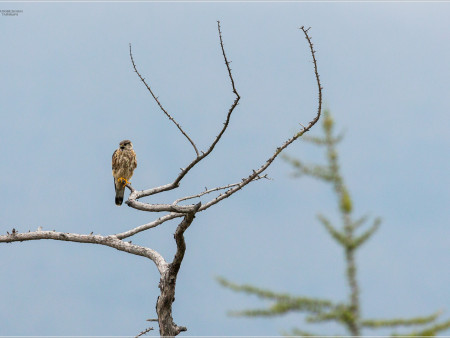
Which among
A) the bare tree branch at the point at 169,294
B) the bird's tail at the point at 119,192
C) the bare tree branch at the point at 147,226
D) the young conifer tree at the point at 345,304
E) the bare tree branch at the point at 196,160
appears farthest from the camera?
the bird's tail at the point at 119,192

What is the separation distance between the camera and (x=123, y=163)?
10.6m

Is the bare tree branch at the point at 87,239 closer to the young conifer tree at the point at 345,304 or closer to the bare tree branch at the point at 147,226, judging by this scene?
the bare tree branch at the point at 147,226

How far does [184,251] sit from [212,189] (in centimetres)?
106

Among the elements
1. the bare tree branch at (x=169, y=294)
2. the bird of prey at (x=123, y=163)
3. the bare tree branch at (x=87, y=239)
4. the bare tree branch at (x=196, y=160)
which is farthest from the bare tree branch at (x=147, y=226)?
the bird of prey at (x=123, y=163)

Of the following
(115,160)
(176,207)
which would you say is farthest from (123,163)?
(176,207)

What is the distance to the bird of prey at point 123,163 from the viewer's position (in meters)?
10.6

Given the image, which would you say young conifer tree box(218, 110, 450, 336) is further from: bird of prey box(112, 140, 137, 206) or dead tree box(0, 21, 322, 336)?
bird of prey box(112, 140, 137, 206)

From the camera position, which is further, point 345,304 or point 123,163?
point 123,163

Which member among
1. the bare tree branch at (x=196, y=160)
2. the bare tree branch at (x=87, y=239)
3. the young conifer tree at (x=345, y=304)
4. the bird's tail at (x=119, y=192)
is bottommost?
the young conifer tree at (x=345, y=304)

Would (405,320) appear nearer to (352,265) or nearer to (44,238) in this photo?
(352,265)

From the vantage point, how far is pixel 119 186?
10.8 metres

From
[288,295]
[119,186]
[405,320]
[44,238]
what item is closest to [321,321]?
[288,295]

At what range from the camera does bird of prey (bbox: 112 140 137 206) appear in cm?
1059

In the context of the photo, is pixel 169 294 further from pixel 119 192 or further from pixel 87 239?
pixel 119 192
